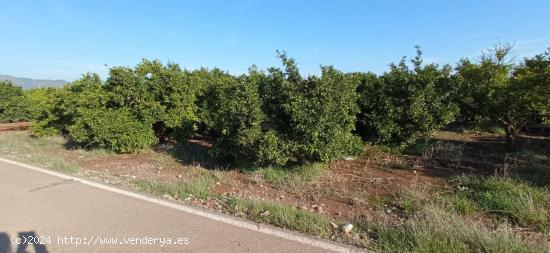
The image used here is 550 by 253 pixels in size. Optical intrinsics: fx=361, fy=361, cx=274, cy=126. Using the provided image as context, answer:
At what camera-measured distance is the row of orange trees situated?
612cm

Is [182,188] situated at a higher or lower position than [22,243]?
higher

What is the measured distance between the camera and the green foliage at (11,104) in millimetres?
18750

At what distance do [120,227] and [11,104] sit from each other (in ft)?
63.7

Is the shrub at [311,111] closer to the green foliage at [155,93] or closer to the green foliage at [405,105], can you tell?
the green foliage at [405,105]

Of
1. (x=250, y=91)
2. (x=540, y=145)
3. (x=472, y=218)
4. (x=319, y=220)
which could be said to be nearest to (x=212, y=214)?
(x=319, y=220)

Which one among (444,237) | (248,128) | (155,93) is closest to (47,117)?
(155,93)

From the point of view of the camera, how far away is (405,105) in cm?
733

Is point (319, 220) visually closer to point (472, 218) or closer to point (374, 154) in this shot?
point (472, 218)

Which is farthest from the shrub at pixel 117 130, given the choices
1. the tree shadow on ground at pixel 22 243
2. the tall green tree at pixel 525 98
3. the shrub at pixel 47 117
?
the tall green tree at pixel 525 98

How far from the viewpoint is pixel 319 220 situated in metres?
4.12

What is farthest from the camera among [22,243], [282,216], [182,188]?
[182,188]

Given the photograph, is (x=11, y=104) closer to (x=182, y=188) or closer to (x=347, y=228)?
(x=182, y=188)

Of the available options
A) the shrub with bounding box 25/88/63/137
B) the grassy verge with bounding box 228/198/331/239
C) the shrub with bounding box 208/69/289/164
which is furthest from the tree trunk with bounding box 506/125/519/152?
the shrub with bounding box 25/88/63/137

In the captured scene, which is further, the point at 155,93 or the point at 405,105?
the point at 155,93
